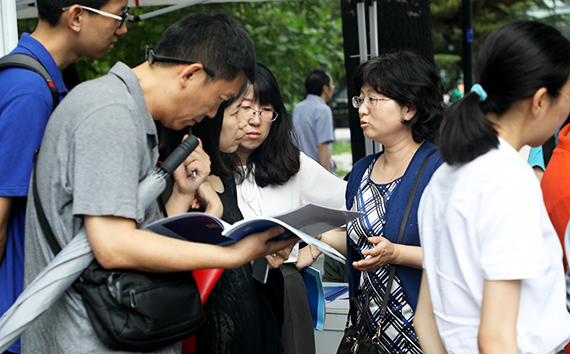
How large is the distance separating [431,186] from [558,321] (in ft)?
1.49

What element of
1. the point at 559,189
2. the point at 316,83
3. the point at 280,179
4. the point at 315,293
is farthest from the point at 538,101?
the point at 316,83

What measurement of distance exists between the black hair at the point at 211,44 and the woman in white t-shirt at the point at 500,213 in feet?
2.15

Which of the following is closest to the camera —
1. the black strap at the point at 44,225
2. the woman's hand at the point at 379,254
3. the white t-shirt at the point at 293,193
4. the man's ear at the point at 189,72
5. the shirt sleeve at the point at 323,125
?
the black strap at the point at 44,225

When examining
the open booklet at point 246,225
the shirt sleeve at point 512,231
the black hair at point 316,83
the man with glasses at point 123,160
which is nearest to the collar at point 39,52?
the man with glasses at point 123,160

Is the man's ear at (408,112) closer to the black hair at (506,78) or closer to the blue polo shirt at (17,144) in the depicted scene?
the black hair at (506,78)

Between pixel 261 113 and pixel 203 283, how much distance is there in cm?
118

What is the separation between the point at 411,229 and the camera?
2.37 metres

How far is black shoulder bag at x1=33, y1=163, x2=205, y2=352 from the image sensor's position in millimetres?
1516

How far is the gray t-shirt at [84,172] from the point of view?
57.7 inches

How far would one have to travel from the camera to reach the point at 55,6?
2.00m

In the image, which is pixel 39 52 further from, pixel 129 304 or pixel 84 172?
pixel 129 304

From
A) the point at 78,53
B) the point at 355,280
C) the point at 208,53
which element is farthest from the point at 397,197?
the point at 78,53

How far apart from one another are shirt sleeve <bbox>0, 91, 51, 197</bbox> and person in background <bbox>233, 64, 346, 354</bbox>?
114 centimetres

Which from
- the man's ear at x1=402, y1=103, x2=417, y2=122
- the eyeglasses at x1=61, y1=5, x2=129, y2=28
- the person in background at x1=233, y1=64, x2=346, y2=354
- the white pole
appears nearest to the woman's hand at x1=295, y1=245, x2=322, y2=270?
the person in background at x1=233, y1=64, x2=346, y2=354
